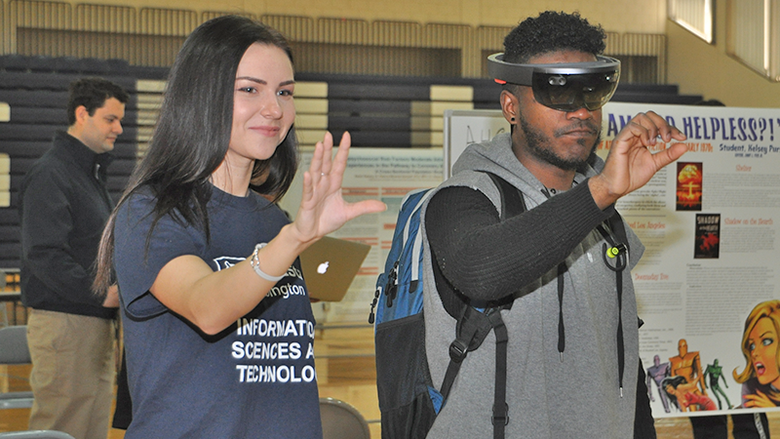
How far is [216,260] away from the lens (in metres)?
1.27

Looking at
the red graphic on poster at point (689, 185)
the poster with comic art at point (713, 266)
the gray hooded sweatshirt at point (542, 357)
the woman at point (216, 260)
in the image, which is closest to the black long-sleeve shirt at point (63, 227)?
the woman at point (216, 260)

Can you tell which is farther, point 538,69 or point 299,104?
point 299,104

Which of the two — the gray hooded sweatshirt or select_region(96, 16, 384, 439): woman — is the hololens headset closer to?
the gray hooded sweatshirt

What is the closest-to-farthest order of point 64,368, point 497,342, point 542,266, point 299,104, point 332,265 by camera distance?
point 542,266, point 497,342, point 64,368, point 332,265, point 299,104

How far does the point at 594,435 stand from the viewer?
4.91ft

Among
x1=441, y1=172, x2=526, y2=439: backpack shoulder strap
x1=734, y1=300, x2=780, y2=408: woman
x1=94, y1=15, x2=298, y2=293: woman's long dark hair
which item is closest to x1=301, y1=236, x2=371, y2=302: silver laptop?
x1=734, y1=300, x2=780, y2=408: woman

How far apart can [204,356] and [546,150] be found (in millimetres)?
837

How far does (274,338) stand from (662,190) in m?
2.51

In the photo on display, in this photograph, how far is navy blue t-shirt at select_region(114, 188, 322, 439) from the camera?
1199 millimetres

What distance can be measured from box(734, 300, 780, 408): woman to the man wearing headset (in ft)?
6.67

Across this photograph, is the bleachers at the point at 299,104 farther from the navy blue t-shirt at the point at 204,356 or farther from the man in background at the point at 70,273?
the navy blue t-shirt at the point at 204,356

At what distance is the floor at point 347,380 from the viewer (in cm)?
481

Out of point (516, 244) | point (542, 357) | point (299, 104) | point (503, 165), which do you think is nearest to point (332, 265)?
point (503, 165)

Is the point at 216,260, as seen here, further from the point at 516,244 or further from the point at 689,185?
the point at 689,185
